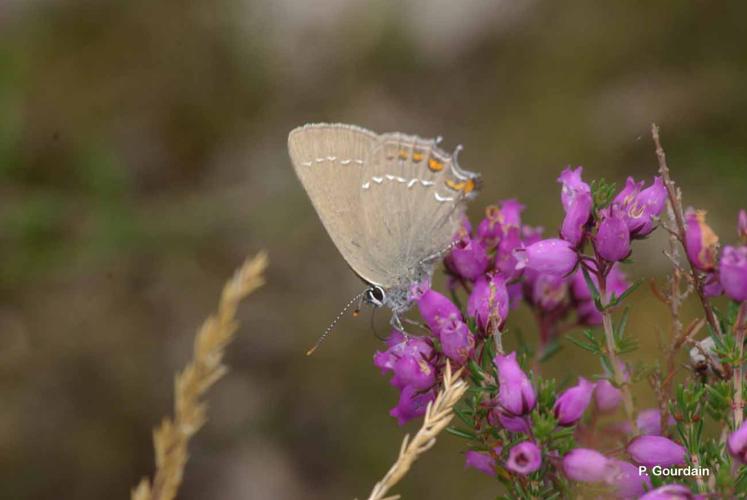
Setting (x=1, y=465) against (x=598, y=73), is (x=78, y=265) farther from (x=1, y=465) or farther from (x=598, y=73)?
(x=598, y=73)

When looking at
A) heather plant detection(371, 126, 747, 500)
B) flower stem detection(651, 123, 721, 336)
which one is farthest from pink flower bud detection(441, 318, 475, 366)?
flower stem detection(651, 123, 721, 336)

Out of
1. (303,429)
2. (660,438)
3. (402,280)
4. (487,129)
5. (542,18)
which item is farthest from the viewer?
(542,18)

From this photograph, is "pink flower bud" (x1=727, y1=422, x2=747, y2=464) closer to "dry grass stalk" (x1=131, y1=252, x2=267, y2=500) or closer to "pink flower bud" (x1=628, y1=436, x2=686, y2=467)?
"pink flower bud" (x1=628, y1=436, x2=686, y2=467)

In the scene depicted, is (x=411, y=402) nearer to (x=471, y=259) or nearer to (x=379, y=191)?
(x=471, y=259)

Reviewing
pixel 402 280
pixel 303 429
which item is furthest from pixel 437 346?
pixel 303 429

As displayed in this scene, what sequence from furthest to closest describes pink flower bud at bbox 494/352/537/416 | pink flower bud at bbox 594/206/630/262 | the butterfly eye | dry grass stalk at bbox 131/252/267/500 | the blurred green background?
the blurred green background, the butterfly eye, dry grass stalk at bbox 131/252/267/500, pink flower bud at bbox 594/206/630/262, pink flower bud at bbox 494/352/537/416

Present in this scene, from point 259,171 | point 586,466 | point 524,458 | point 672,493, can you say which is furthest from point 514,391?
point 259,171

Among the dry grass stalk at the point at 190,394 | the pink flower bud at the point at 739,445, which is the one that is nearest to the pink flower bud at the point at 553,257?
the pink flower bud at the point at 739,445
